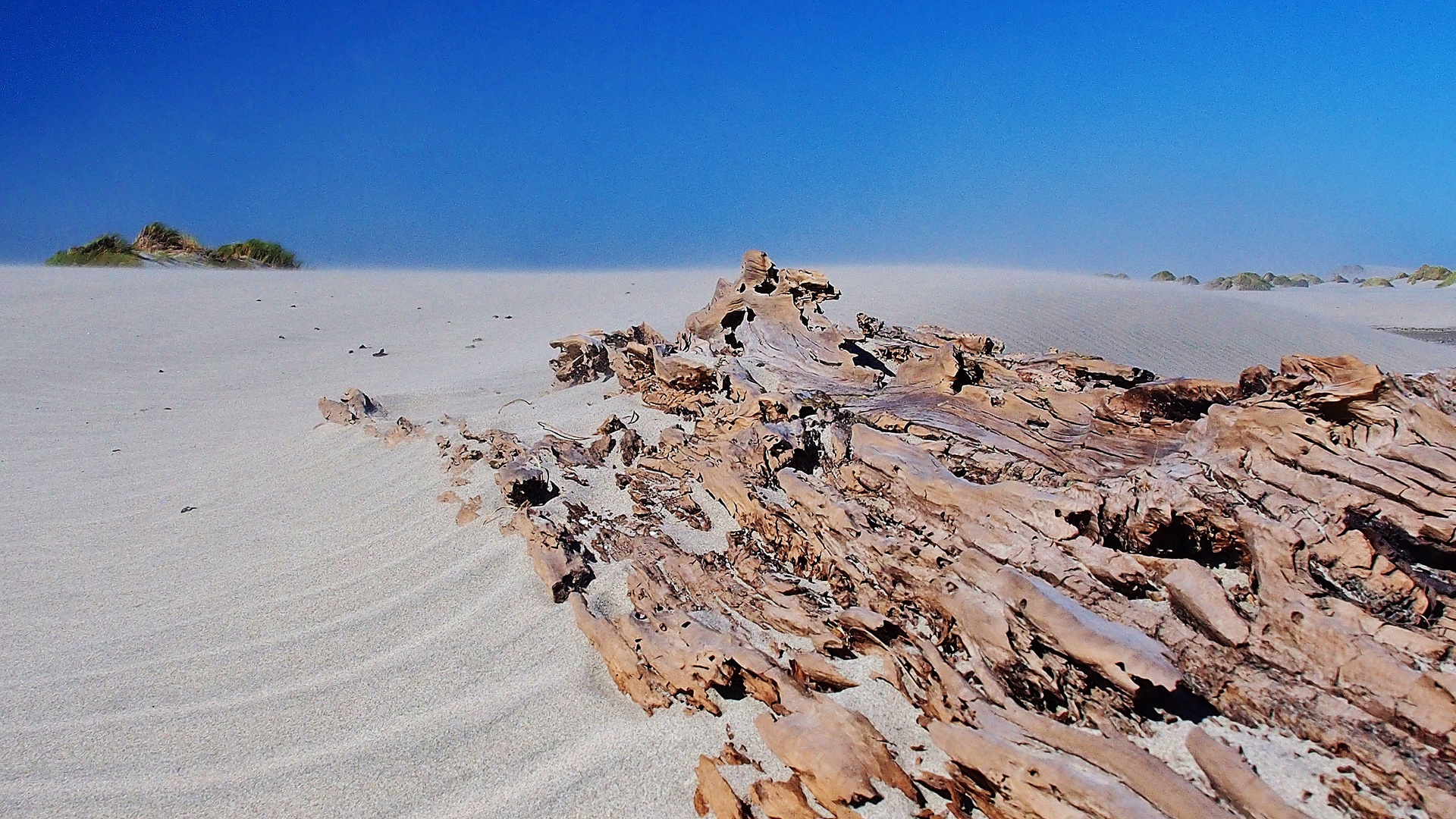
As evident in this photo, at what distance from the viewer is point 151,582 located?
14.3 feet

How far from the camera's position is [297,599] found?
3.94 meters

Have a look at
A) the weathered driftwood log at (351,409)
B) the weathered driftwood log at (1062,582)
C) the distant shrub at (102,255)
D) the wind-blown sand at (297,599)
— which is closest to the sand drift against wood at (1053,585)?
the weathered driftwood log at (1062,582)

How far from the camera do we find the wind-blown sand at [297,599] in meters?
2.67

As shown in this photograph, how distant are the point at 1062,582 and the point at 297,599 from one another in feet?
10.6

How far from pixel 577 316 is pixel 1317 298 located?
1660 cm

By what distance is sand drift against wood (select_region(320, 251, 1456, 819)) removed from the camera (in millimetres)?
1939

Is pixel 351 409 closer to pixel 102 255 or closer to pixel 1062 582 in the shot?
pixel 1062 582

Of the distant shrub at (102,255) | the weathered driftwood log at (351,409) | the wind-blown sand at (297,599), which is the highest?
the distant shrub at (102,255)

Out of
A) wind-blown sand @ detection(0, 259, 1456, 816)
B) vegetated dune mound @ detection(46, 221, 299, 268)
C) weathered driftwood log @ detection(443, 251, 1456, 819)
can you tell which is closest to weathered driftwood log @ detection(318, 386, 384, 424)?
wind-blown sand @ detection(0, 259, 1456, 816)

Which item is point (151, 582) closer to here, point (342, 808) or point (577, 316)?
point (342, 808)

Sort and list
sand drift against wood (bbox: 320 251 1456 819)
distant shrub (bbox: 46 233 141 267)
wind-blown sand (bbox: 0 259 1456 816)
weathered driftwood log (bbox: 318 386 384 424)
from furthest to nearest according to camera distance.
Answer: distant shrub (bbox: 46 233 141 267) < weathered driftwood log (bbox: 318 386 384 424) < wind-blown sand (bbox: 0 259 1456 816) < sand drift against wood (bbox: 320 251 1456 819)

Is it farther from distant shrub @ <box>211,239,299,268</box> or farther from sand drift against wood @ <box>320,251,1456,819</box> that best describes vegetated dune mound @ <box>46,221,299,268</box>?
sand drift against wood @ <box>320,251,1456,819</box>

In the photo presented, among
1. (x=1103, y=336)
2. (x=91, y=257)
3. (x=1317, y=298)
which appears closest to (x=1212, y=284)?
(x=1317, y=298)

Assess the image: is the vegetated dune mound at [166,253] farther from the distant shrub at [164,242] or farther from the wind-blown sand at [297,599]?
the wind-blown sand at [297,599]
